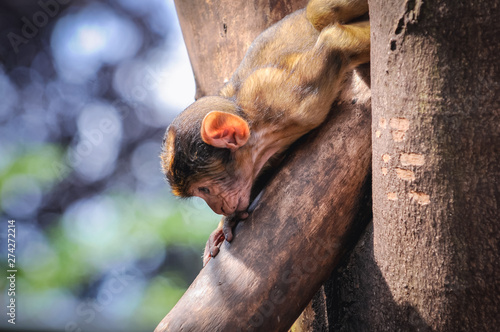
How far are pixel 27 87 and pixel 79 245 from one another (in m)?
1.94

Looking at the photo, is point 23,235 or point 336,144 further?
point 23,235

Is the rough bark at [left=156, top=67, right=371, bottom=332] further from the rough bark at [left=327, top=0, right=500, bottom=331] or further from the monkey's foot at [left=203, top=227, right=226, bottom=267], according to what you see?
the rough bark at [left=327, top=0, right=500, bottom=331]

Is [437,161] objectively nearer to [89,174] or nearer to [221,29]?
[221,29]

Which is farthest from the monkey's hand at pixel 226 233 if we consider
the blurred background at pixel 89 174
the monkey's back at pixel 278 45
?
the blurred background at pixel 89 174

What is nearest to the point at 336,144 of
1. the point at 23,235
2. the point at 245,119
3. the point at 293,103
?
the point at 293,103

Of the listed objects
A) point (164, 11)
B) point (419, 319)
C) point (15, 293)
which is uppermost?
point (164, 11)

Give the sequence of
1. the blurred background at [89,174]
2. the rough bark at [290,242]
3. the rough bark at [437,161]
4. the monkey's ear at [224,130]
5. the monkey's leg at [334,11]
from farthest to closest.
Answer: the blurred background at [89,174] < the monkey's leg at [334,11] < the monkey's ear at [224,130] < the rough bark at [290,242] < the rough bark at [437,161]

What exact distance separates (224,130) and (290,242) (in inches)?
29.3

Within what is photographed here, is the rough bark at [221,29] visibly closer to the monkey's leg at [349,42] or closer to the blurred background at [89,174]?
the monkey's leg at [349,42]

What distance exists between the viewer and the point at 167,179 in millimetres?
2791

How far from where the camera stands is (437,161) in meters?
1.70

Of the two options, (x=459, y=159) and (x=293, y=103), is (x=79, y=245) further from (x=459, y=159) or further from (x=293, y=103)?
(x=459, y=159)

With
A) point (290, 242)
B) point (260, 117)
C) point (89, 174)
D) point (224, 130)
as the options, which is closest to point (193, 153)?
point (224, 130)

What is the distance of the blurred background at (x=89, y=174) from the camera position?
5.01m
